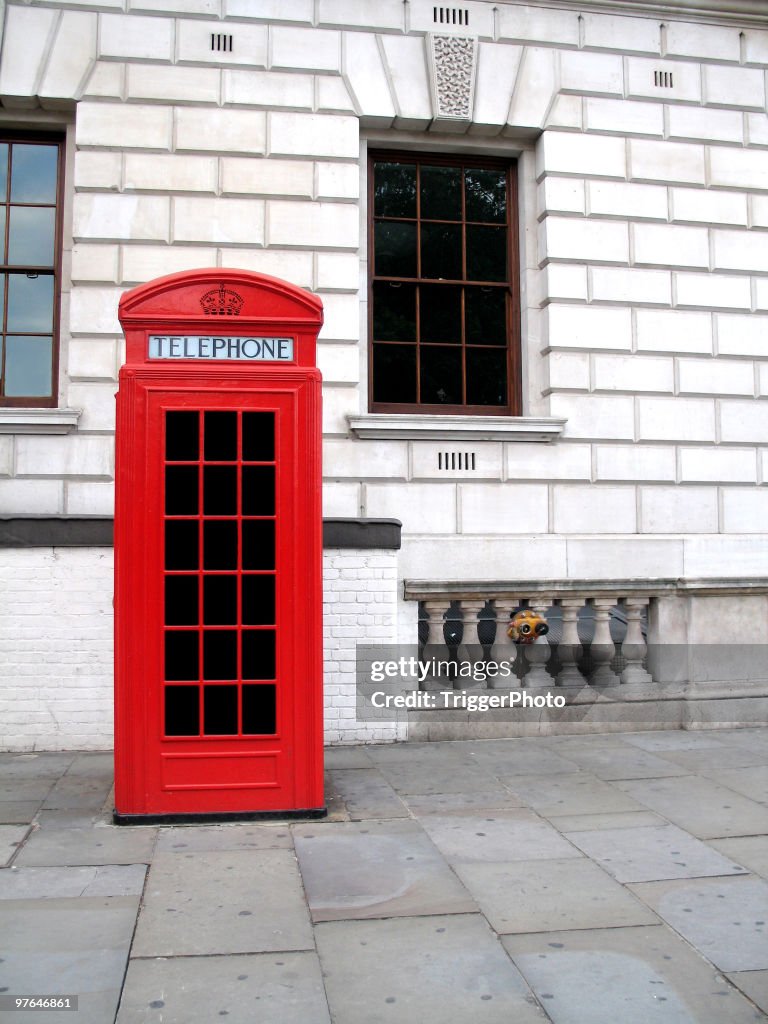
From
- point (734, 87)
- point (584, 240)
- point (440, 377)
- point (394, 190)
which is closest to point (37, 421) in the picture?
point (440, 377)

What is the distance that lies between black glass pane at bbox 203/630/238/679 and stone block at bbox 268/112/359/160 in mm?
4591

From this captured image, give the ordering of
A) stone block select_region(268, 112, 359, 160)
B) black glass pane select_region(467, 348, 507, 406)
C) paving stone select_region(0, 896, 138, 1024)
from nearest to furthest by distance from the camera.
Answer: paving stone select_region(0, 896, 138, 1024) < stone block select_region(268, 112, 359, 160) < black glass pane select_region(467, 348, 507, 406)

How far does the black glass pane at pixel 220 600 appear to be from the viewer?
205 inches

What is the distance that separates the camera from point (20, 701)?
6.94 m

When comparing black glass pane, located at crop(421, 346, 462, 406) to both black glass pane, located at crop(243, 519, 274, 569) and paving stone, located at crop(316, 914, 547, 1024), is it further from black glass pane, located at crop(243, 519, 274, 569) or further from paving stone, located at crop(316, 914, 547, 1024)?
paving stone, located at crop(316, 914, 547, 1024)

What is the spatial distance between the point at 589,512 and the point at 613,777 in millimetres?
2708

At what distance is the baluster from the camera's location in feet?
26.0

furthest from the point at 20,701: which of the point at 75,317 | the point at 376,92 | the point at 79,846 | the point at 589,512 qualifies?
the point at 376,92

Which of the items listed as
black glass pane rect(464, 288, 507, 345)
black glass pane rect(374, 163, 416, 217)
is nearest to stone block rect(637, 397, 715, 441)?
black glass pane rect(464, 288, 507, 345)

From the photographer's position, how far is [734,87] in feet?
29.0

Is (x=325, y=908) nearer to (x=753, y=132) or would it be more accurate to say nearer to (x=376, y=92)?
(x=376, y=92)

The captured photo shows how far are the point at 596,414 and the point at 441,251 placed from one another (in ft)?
6.79

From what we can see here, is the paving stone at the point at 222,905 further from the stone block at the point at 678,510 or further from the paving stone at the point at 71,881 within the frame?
the stone block at the point at 678,510

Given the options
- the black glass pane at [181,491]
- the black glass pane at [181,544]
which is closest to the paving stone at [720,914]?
the black glass pane at [181,544]
